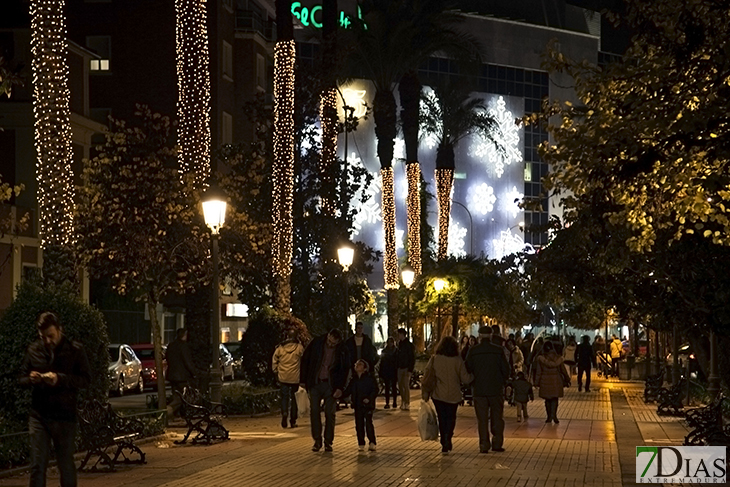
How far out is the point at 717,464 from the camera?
17.6 meters

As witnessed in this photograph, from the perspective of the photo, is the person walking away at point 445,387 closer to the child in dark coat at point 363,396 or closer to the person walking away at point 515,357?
the child in dark coat at point 363,396

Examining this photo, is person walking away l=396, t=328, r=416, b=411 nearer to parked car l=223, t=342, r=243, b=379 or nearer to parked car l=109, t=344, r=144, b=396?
parked car l=109, t=344, r=144, b=396

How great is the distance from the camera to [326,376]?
2030cm

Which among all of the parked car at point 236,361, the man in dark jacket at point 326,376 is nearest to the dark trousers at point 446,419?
the man in dark jacket at point 326,376

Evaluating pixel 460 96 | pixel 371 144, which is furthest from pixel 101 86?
pixel 371 144

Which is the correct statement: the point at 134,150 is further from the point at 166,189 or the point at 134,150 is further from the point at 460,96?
the point at 460,96

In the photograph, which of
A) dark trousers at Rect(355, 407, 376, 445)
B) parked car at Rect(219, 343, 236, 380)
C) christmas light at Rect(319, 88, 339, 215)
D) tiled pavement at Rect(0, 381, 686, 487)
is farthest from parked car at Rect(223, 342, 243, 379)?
dark trousers at Rect(355, 407, 376, 445)

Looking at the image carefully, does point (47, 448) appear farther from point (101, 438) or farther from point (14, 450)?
point (101, 438)

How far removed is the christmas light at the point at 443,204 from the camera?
62188mm

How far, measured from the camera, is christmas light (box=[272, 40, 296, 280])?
34.4m

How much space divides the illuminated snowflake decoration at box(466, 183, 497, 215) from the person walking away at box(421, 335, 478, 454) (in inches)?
3091

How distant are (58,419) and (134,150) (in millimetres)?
17459
